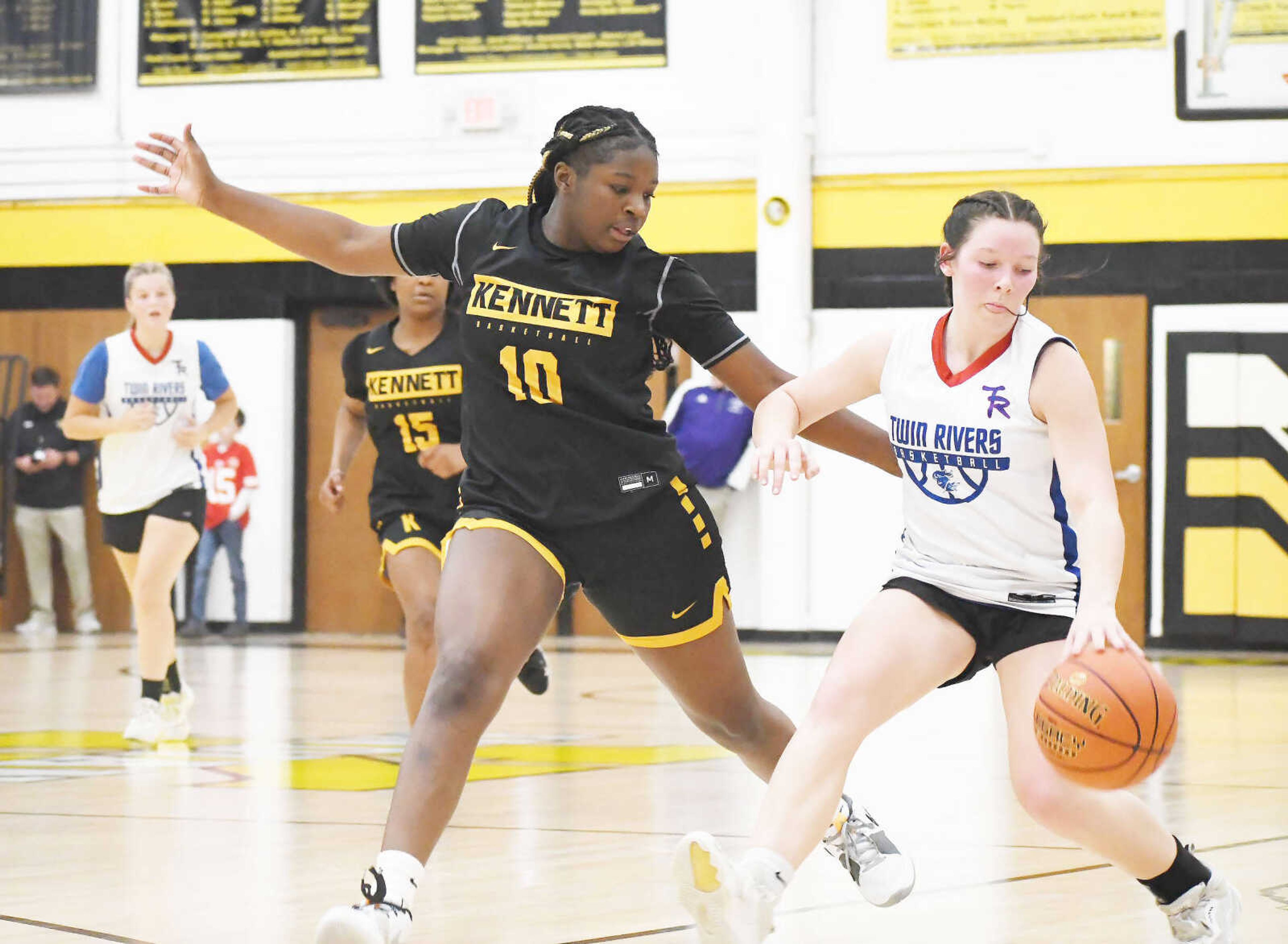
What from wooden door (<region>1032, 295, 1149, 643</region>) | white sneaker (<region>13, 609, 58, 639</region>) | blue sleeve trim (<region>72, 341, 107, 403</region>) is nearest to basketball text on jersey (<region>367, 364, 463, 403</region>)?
blue sleeve trim (<region>72, 341, 107, 403</region>)

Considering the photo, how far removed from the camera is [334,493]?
5.95 metres

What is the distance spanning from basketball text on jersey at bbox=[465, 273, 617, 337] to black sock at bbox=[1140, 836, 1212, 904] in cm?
149

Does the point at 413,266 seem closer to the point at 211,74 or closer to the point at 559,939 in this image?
the point at 559,939

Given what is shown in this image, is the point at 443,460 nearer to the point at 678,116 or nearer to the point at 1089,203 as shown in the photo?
the point at 678,116

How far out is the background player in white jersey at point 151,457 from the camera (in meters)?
6.60

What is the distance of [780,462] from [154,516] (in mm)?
4136

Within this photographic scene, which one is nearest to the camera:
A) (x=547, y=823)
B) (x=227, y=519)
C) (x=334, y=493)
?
(x=547, y=823)

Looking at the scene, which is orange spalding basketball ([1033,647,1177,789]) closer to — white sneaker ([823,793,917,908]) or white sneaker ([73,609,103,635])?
white sneaker ([823,793,917,908])

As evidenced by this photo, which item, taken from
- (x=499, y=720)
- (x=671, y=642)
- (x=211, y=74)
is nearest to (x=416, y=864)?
(x=671, y=642)

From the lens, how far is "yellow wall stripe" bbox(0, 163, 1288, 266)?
11.4 meters

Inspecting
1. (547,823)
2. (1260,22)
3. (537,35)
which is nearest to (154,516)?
(547,823)

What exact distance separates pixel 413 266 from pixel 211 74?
9817 millimetres

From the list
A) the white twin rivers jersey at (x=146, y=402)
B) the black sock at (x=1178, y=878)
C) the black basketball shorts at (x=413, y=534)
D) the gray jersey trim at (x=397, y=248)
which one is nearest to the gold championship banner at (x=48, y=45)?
the white twin rivers jersey at (x=146, y=402)

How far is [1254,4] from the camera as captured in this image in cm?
1030
